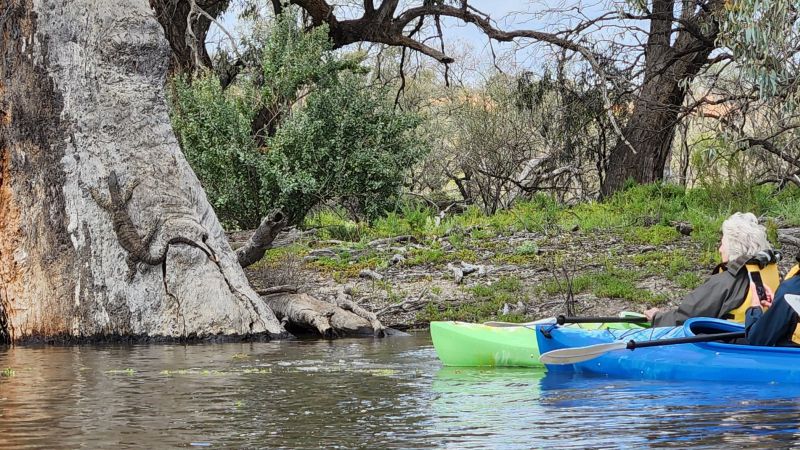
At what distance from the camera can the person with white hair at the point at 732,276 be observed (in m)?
9.32

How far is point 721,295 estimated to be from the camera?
9.51 metres

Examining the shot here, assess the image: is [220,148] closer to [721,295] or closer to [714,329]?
[721,295]

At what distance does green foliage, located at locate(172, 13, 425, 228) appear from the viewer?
68.8 feet

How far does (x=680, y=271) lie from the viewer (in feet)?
53.0

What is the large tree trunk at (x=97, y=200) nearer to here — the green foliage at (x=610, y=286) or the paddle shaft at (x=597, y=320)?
the green foliage at (x=610, y=286)

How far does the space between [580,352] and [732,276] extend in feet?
4.50

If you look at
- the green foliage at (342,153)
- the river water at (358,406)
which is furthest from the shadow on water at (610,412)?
the green foliage at (342,153)

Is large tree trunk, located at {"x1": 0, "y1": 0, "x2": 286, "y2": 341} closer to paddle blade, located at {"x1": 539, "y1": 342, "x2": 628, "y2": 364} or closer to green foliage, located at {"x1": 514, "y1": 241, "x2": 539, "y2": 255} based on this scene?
paddle blade, located at {"x1": 539, "y1": 342, "x2": 628, "y2": 364}

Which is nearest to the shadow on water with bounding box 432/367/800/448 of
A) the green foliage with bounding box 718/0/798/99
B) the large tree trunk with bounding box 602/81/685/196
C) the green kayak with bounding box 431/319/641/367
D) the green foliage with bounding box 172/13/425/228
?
the green kayak with bounding box 431/319/641/367

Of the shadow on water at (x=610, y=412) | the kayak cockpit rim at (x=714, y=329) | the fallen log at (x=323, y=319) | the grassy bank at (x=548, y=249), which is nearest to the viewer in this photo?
the shadow on water at (x=610, y=412)

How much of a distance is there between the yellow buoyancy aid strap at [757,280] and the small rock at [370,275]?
8.23 m

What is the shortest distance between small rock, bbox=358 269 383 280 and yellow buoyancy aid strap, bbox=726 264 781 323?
8.23m

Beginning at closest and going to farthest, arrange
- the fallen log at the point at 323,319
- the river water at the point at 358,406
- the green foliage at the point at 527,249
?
the river water at the point at 358,406 < the fallen log at the point at 323,319 < the green foliage at the point at 527,249

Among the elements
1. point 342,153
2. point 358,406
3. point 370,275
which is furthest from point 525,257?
point 358,406
